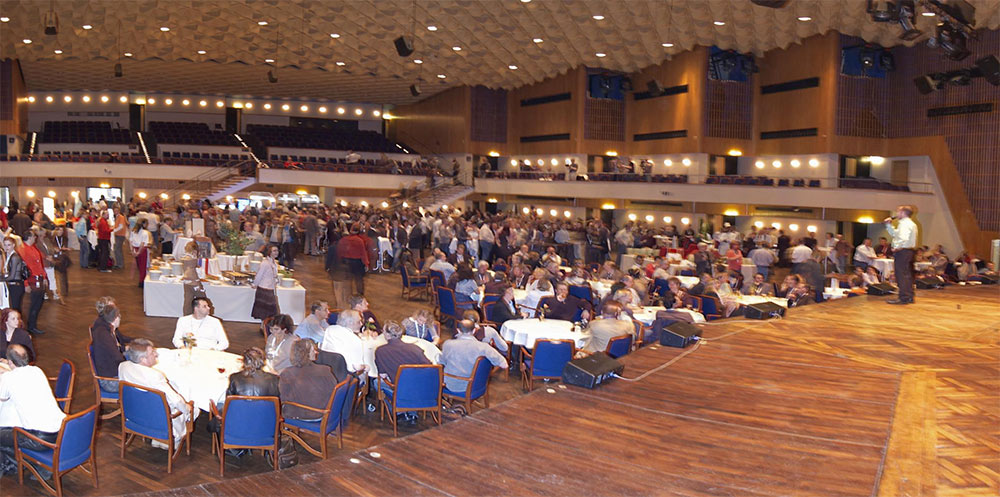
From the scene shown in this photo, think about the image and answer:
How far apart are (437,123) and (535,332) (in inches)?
1191

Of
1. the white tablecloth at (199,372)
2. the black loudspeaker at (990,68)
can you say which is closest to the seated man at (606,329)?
the white tablecloth at (199,372)

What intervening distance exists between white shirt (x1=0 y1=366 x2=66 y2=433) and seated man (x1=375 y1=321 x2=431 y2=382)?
2359 mm

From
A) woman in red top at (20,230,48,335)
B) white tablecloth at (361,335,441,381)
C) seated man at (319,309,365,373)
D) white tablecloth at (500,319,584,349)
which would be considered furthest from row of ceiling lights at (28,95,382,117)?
seated man at (319,309,365,373)

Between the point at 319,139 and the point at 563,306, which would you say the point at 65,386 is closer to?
the point at 563,306

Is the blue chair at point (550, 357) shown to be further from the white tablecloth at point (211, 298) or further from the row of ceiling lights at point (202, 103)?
the row of ceiling lights at point (202, 103)

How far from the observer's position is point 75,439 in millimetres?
4586

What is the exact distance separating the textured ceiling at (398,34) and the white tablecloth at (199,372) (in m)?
15.8

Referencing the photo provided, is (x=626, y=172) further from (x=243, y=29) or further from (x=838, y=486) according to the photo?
(x=838, y=486)

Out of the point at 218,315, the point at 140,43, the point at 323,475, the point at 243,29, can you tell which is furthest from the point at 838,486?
the point at 140,43

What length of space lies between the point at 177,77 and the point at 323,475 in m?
33.1

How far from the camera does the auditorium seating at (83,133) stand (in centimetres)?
3394

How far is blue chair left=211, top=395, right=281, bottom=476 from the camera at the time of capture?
5.03 meters

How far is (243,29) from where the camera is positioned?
23.9m

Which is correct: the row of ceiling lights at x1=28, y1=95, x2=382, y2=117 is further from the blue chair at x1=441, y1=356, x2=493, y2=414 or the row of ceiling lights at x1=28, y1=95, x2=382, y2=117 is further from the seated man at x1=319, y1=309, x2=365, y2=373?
the blue chair at x1=441, y1=356, x2=493, y2=414
